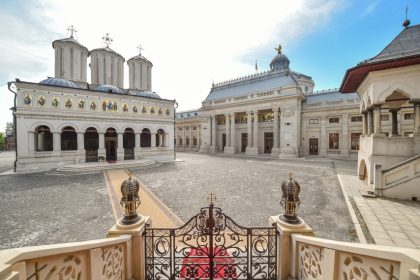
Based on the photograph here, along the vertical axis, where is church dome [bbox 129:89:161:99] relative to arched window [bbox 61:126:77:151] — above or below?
above

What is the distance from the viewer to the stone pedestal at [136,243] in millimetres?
3352

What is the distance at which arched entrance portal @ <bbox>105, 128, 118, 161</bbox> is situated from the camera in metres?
22.0

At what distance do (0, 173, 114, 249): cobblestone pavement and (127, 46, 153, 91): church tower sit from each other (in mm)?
22248

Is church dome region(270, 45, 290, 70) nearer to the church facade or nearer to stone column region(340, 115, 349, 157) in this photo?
the church facade

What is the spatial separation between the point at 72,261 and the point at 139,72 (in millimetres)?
32402

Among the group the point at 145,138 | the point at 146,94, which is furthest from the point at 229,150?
the point at 146,94

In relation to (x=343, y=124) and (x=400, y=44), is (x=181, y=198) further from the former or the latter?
(x=343, y=124)

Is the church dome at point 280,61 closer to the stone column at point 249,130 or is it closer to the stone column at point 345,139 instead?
the stone column at point 249,130

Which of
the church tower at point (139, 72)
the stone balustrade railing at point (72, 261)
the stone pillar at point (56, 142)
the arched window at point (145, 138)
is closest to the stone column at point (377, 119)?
the stone balustrade railing at point (72, 261)

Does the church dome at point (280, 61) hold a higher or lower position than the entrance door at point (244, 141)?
higher

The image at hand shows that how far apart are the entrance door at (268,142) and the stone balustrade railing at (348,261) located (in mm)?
29900

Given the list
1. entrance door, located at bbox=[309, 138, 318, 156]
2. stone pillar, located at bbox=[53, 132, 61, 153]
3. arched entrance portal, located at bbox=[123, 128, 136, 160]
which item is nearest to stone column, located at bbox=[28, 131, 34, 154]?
stone pillar, located at bbox=[53, 132, 61, 153]

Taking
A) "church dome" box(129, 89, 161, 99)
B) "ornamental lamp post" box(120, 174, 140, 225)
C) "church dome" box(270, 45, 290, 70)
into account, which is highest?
"church dome" box(270, 45, 290, 70)

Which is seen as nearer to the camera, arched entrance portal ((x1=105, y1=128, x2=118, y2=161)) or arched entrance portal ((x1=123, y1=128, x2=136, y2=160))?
arched entrance portal ((x1=105, y1=128, x2=118, y2=161))
